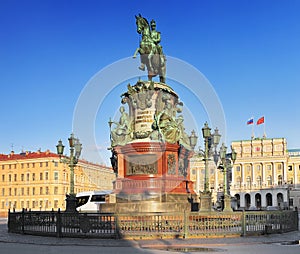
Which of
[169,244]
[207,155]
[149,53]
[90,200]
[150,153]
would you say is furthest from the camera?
[90,200]

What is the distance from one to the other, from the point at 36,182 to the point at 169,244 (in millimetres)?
100131

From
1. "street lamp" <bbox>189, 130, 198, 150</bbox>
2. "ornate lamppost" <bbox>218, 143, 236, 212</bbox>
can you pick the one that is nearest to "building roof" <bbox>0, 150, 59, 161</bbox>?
"ornate lamppost" <bbox>218, 143, 236, 212</bbox>

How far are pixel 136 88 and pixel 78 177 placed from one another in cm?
8114

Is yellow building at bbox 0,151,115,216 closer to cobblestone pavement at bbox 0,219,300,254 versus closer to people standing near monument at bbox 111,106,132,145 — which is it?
people standing near monument at bbox 111,106,132,145

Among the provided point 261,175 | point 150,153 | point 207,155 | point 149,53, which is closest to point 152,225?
point 150,153

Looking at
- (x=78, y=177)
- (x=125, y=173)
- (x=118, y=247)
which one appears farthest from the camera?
(x=78, y=177)

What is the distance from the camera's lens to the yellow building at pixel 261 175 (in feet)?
461

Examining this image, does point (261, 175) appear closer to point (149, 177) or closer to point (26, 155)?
point (26, 155)

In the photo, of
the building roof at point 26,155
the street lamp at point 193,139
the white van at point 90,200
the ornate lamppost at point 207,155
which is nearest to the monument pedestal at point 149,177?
the ornate lamppost at point 207,155

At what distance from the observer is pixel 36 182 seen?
373 ft

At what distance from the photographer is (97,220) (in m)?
19.9

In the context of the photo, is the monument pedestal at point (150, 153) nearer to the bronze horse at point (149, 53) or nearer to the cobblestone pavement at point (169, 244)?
the bronze horse at point (149, 53)

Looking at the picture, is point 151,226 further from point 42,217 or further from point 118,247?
point 42,217

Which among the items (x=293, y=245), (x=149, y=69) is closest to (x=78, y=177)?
(x=149, y=69)
